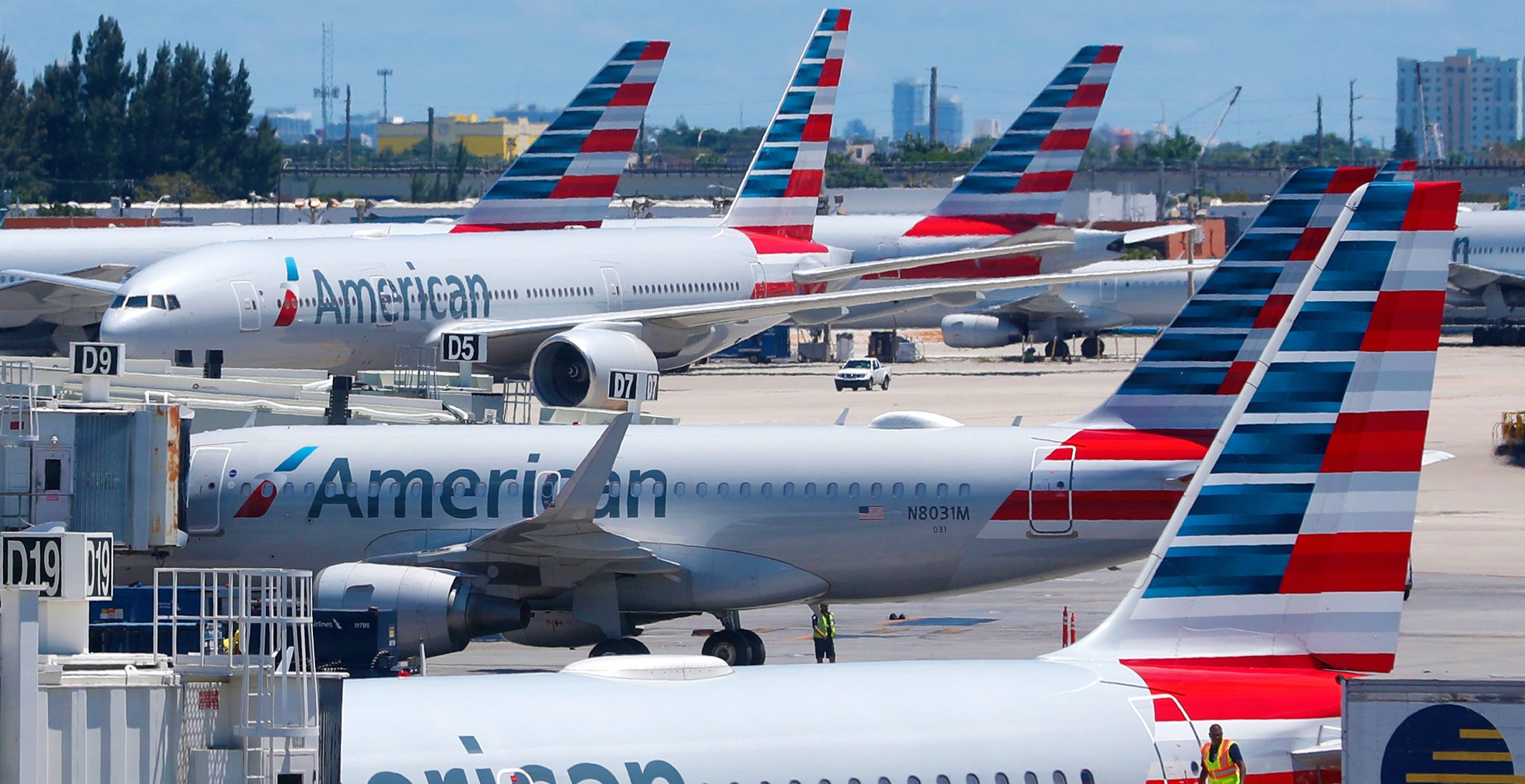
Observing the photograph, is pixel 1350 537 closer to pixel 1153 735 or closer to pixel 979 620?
pixel 1153 735

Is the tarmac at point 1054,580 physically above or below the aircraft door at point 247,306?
below

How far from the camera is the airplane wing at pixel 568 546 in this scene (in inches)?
854

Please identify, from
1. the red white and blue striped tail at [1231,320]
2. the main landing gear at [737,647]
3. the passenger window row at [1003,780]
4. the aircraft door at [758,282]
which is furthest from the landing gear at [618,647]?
the aircraft door at [758,282]

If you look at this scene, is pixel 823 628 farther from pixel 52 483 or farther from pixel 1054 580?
pixel 52 483

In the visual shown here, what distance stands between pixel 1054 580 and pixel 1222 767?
16.2 metres

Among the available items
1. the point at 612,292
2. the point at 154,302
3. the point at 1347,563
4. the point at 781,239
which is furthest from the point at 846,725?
the point at 781,239

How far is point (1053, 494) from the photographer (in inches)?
912

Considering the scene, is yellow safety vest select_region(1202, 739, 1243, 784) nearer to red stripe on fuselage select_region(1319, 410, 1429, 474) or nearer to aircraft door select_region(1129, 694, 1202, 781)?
aircraft door select_region(1129, 694, 1202, 781)

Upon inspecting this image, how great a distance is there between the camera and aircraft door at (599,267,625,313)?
158ft

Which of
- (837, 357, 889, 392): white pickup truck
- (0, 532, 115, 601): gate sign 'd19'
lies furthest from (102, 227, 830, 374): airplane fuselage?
(0, 532, 115, 601): gate sign 'd19'

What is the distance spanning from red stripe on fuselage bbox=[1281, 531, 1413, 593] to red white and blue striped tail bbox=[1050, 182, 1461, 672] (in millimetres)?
10

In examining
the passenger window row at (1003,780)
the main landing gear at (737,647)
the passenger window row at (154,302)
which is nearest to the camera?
the passenger window row at (1003,780)

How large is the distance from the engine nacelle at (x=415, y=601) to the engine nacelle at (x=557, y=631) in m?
1.34

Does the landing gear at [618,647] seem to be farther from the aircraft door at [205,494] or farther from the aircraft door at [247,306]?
the aircraft door at [247,306]
